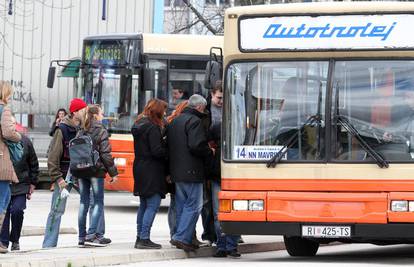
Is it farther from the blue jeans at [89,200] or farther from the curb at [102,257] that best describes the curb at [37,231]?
the curb at [102,257]

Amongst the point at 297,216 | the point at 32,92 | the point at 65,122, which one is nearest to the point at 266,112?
the point at 297,216

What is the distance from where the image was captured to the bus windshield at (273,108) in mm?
15359

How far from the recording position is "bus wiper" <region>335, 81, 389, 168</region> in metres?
15.0

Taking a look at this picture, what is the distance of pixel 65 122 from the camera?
16188mm

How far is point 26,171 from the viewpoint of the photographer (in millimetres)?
15906

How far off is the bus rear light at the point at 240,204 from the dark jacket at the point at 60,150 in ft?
6.94

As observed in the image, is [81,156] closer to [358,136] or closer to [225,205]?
[225,205]

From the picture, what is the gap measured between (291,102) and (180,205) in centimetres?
201

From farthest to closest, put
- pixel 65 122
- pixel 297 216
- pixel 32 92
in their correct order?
pixel 32 92, pixel 65 122, pixel 297 216

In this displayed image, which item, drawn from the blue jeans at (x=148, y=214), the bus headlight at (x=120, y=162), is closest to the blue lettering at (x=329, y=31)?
the blue jeans at (x=148, y=214)

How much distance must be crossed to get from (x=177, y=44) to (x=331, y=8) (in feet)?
31.2

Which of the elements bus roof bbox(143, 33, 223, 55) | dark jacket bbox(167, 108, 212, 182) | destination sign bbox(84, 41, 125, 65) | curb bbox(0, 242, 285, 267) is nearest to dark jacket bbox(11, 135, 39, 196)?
curb bbox(0, 242, 285, 267)

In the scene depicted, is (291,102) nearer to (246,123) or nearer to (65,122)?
(246,123)

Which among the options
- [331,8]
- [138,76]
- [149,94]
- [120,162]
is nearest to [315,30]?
[331,8]
